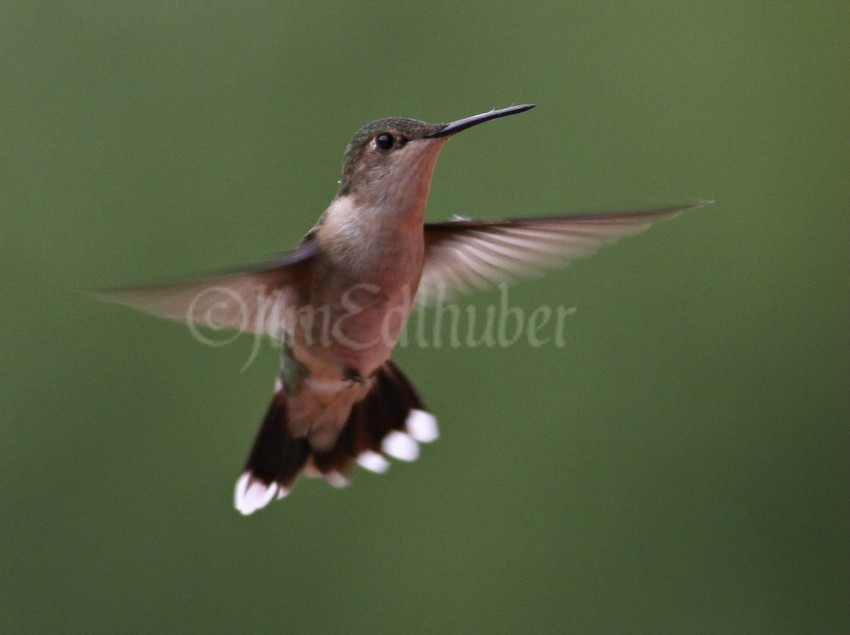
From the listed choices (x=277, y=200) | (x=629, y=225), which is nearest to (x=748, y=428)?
(x=277, y=200)

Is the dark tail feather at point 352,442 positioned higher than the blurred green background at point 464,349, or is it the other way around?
the blurred green background at point 464,349

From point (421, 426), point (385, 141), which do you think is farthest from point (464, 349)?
point (385, 141)

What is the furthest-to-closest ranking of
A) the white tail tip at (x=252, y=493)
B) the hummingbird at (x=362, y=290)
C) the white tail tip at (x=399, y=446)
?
the white tail tip at (x=399, y=446) → the white tail tip at (x=252, y=493) → the hummingbird at (x=362, y=290)

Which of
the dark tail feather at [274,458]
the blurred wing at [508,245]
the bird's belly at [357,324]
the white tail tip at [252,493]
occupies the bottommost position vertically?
the white tail tip at [252,493]

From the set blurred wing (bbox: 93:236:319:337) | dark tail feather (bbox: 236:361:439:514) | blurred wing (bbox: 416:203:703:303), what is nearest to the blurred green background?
Answer: dark tail feather (bbox: 236:361:439:514)

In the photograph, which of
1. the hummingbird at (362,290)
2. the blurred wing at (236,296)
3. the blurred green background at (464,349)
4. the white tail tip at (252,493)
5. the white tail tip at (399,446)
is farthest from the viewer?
the blurred green background at (464,349)

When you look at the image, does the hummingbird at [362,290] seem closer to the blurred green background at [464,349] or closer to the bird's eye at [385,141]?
the bird's eye at [385,141]

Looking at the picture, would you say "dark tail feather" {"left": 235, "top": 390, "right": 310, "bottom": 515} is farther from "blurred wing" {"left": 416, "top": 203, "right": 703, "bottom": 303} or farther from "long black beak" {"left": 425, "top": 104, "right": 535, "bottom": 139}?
"long black beak" {"left": 425, "top": 104, "right": 535, "bottom": 139}

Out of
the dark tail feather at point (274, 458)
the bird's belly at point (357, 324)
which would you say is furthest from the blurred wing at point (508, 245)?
the dark tail feather at point (274, 458)
